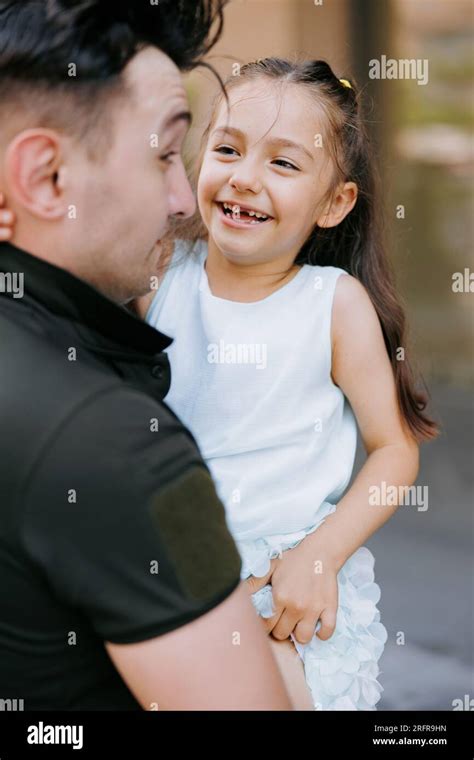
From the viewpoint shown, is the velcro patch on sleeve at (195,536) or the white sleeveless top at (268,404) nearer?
the velcro patch on sleeve at (195,536)

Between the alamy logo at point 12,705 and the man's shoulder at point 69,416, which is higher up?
the man's shoulder at point 69,416

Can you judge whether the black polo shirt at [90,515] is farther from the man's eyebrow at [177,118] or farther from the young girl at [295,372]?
the young girl at [295,372]

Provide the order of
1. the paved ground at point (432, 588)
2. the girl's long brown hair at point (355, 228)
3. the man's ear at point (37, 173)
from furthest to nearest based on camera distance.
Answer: the paved ground at point (432, 588)
the girl's long brown hair at point (355, 228)
the man's ear at point (37, 173)

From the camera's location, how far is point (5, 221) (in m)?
1.19

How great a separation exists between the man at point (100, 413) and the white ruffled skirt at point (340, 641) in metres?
0.53

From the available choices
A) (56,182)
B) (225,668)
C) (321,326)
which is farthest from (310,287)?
(225,668)

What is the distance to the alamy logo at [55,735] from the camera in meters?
1.34

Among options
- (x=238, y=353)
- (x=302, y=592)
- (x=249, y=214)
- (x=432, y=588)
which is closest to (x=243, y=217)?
(x=249, y=214)


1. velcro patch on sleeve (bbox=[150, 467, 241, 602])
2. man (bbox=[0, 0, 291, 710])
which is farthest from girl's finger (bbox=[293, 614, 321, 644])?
velcro patch on sleeve (bbox=[150, 467, 241, 602])

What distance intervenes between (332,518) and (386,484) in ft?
0.40

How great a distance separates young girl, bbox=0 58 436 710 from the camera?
1.74 m

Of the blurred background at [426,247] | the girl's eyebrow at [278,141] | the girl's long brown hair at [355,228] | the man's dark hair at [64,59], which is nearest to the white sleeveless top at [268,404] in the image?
the girl's long brown hair at [355,228]

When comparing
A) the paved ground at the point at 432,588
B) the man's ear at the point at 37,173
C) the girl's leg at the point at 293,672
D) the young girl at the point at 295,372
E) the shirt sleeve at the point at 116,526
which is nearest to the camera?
the shirt sleeve at the point at 116,526

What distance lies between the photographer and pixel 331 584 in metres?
1.72
